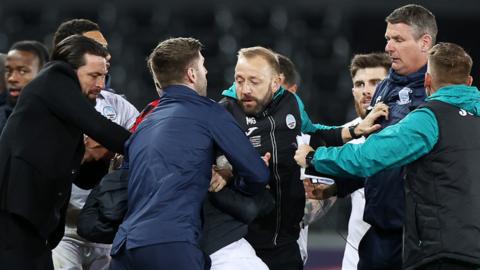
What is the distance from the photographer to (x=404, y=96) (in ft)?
17.7

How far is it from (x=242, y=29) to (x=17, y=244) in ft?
31.0

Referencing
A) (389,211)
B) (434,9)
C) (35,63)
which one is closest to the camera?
(389,211)

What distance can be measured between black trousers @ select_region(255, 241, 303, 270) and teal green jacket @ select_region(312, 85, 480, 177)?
83 centimetres

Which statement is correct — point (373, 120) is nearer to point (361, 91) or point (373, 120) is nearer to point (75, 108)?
point (361, 91)

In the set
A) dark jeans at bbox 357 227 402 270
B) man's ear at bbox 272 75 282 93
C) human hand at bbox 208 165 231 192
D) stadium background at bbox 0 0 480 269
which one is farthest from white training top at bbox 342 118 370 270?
stadium background at bbox 0 0 480 269

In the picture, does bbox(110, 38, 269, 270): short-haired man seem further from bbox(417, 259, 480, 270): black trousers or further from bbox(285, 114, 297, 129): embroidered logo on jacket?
bbox(417, 259, 480, 270): black trousers

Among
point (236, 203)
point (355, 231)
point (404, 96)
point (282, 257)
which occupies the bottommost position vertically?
point (355, 231)

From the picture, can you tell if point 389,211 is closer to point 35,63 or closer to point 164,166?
point 164,166

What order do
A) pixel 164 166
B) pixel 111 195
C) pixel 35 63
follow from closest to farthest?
pixel 164 166 < pixel 111 195 < pixel 35 63

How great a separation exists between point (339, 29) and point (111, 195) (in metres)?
9.58

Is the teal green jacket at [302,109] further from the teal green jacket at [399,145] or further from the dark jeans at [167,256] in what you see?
the dark jeans at [167,256]

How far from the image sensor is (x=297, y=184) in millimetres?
5531

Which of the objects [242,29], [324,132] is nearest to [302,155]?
[324,132]

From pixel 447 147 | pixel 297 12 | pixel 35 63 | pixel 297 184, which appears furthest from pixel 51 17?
pixel 447 147
